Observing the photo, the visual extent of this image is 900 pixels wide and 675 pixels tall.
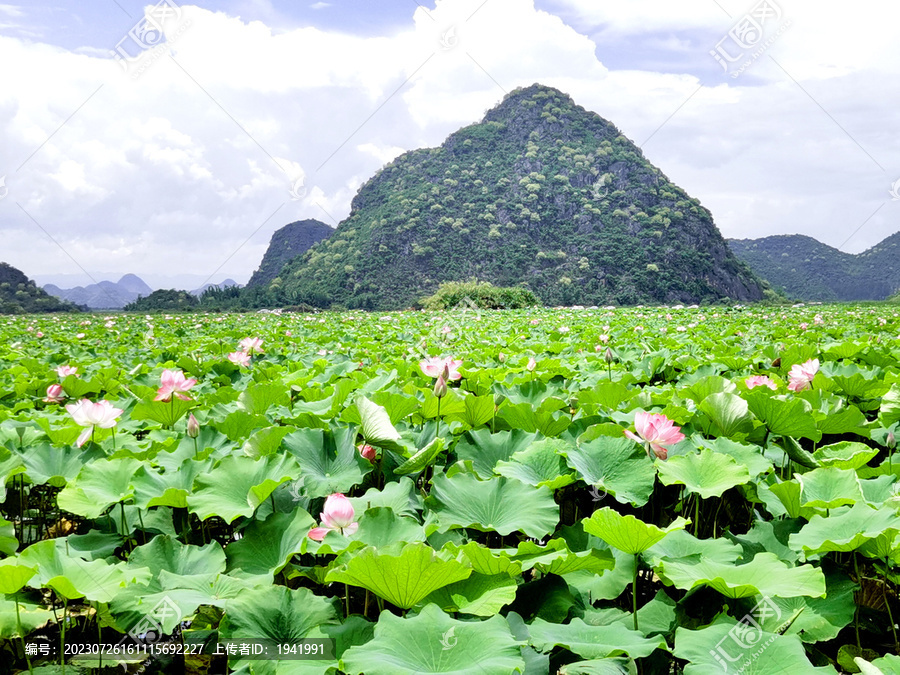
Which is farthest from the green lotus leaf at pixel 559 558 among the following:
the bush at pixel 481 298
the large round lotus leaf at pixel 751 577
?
the bush at pixel 481 298

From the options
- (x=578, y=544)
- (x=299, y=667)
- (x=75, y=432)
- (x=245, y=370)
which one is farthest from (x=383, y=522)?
(x=245, y=370)

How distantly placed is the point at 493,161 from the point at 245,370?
72.4 m

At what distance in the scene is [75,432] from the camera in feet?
5.71

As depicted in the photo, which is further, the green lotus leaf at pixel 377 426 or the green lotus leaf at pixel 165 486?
the green lotus leaf at pixel 377 426

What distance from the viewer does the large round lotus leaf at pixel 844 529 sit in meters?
0.99

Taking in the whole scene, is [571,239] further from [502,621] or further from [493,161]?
[502,621]

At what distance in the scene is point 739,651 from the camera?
830 mm

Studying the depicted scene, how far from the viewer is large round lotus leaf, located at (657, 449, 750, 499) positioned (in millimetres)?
1257

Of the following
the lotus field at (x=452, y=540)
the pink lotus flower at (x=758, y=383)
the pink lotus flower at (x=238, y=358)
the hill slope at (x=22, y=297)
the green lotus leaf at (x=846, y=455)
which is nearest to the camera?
the lotus field at (x=452, y=540)

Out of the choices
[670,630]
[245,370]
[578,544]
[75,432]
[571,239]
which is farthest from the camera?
[571,239]

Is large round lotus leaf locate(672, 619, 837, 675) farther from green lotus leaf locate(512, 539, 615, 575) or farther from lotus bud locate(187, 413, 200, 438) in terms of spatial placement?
lotus bud locate(187, 413, 200, 438)

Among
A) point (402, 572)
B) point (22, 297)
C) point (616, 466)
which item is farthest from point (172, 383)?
point (22, 297)

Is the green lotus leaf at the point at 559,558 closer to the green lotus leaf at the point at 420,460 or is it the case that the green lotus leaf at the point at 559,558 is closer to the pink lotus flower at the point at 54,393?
the green lotus leaf at the point at 420,460

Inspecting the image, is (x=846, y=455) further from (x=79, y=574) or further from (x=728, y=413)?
(x=79, y=574)
